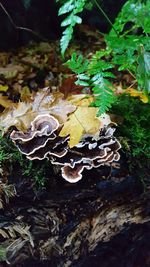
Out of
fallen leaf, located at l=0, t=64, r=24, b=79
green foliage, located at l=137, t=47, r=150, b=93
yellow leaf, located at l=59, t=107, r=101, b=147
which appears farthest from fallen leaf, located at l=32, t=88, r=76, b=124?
fallen leaf, located at l=0, t=64, r=24, b=79

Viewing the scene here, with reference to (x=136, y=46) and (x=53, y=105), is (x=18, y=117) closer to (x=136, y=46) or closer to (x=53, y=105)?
(x=53, y=105)

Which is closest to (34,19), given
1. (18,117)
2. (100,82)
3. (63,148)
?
(18,117)

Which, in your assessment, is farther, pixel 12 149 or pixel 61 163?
pixel 12 149

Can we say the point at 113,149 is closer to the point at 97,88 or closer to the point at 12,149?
the point at 97,88

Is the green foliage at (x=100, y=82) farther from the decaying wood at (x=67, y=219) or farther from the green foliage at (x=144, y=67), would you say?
the decaying wood at (x=67, y=219)

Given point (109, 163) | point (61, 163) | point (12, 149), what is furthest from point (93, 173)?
point (12, 149)
